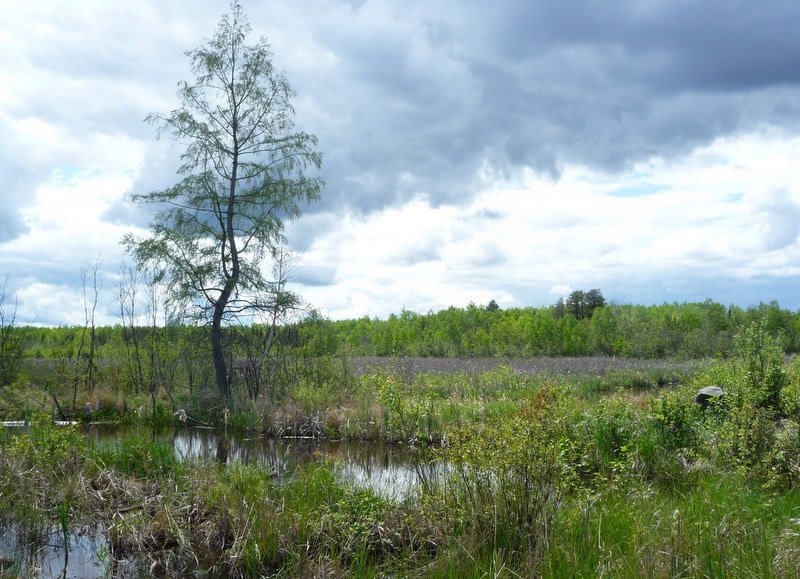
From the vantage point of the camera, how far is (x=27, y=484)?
8.39 metres

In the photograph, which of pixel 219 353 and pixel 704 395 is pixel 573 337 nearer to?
pixel 219 353

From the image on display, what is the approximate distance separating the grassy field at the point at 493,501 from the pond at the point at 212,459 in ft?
0.54

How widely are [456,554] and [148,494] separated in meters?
4.75

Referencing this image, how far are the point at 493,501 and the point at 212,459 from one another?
5.54 meters

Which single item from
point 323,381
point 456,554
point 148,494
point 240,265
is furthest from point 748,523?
point 240,265

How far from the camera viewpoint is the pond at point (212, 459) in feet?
23.6

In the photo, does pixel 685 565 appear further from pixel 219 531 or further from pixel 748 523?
pixel 219 531

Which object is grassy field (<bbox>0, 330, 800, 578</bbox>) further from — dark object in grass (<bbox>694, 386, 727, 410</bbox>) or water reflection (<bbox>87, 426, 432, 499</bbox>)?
water reflection (<bbox>87, 426, 432, 499</bbox>)

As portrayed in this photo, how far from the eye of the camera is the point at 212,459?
10.1 metres

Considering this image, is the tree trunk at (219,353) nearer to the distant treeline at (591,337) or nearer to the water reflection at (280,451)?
the water reflection at (280,451)

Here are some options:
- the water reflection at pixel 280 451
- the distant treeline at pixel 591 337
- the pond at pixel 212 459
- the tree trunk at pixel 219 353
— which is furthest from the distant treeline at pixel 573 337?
the pond at pixel 212 459

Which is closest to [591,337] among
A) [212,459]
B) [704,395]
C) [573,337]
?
[573,337]

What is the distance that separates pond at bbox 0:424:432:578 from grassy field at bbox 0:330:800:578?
166 mm

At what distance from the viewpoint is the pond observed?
23.6 ft
